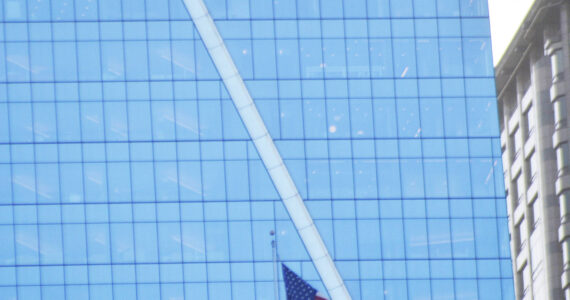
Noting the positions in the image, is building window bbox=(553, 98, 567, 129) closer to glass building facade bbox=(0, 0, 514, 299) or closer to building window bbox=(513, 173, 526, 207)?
building window bbox=(513, 173, 526, 207)

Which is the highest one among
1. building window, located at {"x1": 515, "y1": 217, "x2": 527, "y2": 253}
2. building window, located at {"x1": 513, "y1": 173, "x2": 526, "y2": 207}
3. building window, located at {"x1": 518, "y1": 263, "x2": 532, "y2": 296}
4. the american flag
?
building window, located at {"x1": 513, "y1": 173, "x2": 526, "y2": 207}

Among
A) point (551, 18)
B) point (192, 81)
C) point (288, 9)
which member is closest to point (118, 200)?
point (192, 81)

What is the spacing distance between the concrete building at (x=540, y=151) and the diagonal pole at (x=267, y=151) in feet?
85.2

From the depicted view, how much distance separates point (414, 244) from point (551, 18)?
30.0 metres

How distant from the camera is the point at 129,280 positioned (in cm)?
10844

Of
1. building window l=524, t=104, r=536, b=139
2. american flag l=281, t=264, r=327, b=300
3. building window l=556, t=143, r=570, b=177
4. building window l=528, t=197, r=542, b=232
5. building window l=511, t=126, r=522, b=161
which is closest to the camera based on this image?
american flag l=281, t=264, r=327, b=300

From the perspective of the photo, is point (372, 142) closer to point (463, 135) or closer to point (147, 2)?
point (463, 135)

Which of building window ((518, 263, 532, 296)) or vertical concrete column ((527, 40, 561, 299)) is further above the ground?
vertical concrete column ((527, 40, 561, 299))

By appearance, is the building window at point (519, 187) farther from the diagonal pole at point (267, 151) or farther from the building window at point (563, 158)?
the diagonal pole at point (267, 151)

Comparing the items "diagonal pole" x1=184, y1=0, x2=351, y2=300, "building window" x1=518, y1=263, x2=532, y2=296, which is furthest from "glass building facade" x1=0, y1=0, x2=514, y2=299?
"building window" x1=518, y1=263, x2=532, y2=296

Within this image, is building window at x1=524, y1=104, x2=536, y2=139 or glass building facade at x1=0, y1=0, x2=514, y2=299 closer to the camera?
glass building facade at x1=0, y1=0, x2=514, y2=299

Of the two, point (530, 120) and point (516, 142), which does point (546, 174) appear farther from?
point (516, 142)

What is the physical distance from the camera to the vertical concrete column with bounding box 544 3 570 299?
12794 centimetres

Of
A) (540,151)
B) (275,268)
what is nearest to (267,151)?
(275,268)
